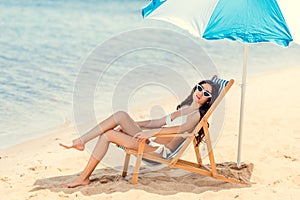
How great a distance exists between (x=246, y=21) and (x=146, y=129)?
1.34m

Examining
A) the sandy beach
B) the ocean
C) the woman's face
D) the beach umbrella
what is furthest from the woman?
the ocean

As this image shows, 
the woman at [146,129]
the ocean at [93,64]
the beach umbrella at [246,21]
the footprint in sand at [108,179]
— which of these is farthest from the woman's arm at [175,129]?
the ocean at [93,64]

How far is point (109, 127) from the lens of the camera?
4988mm

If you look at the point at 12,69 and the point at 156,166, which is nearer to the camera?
the point at 156,166

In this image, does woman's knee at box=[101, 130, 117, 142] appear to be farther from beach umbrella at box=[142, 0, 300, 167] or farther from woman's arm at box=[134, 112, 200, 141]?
beach umbrella at box=[142, 0, 300, 167]

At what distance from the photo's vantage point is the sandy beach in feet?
16.0

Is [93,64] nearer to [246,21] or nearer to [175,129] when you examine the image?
[175,129]

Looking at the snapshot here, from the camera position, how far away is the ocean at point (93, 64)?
333 inches

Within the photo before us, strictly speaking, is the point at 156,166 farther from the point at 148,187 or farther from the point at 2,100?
the point at 2,100

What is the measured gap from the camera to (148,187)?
5012mm

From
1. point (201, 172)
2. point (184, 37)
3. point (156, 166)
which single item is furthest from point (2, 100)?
point (184, 37)

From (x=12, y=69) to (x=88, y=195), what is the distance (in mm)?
6679

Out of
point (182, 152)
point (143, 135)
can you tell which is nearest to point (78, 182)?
point (143, 135)

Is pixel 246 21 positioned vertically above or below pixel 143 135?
above
